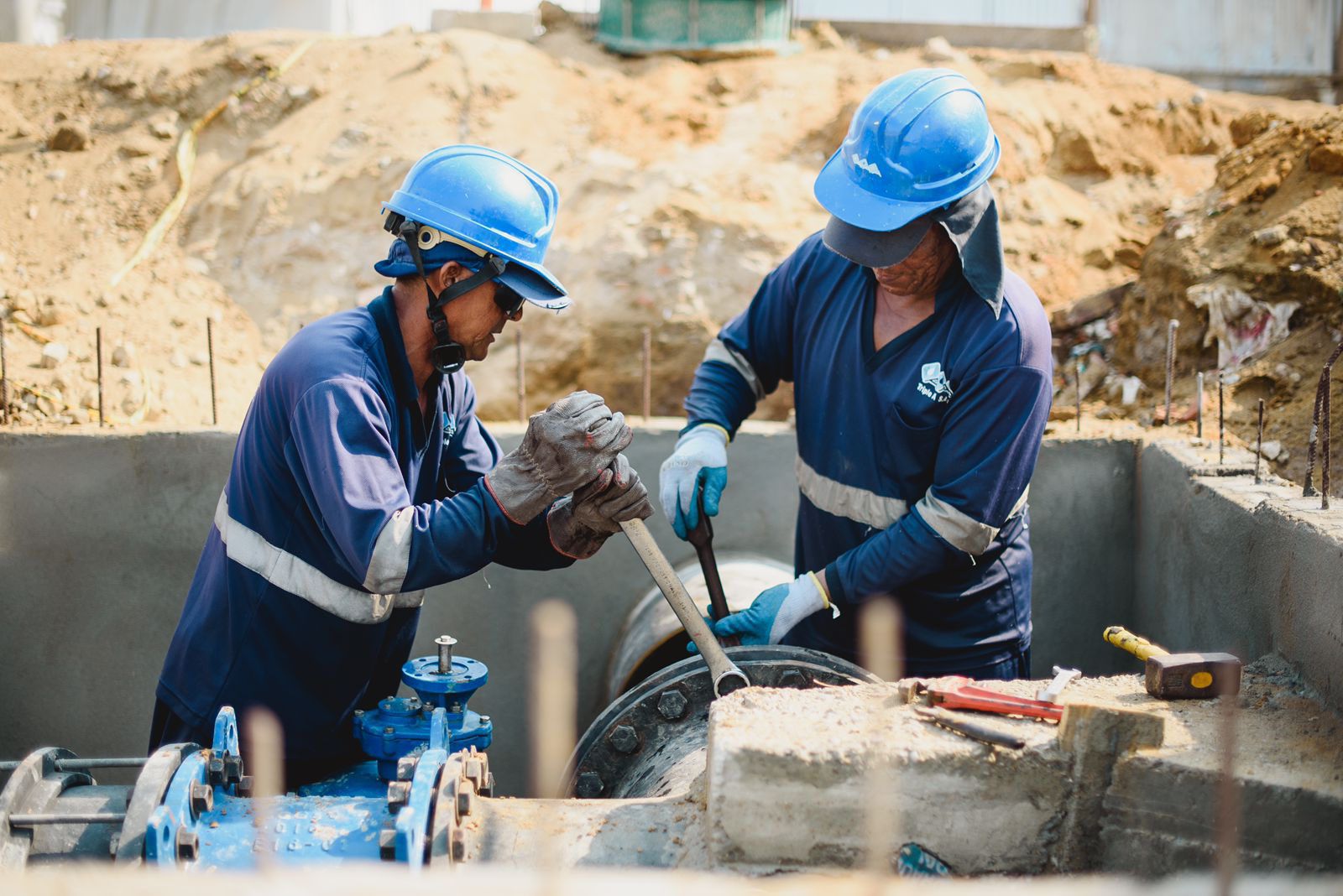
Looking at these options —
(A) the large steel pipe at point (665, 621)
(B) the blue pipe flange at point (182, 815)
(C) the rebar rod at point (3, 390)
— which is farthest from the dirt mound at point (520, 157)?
(B) the blue pipe flange at point (182, 815)

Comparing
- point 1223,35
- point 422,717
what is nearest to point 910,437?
point 422,717

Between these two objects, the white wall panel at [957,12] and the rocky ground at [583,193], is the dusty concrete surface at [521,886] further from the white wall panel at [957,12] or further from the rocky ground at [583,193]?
the white wall panel at [957,12]

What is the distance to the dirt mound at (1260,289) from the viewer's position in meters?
4.55

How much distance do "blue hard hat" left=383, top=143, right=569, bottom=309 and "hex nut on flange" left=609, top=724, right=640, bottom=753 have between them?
3.64ft

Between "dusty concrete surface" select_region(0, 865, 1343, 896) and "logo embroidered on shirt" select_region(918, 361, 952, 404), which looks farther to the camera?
"logo embroidered on shirt" select_region(918, 361, 952, 404)

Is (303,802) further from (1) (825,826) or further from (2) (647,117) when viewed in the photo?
(2) (647,117)

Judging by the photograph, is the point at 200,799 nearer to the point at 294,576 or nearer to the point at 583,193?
the point at 294,576

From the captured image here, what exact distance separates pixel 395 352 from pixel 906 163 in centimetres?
134

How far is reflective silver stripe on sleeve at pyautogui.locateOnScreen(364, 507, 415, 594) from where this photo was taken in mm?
2445

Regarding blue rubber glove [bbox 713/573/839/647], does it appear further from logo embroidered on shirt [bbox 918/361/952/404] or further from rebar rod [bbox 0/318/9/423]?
rebar rod [bbox 0/318/9/423]

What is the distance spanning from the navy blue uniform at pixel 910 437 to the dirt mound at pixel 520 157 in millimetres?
2931

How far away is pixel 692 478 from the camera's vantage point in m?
3.30

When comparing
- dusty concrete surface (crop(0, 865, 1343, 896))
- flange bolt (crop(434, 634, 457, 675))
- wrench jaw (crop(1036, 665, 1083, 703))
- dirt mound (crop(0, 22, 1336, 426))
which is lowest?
flange bolt (crop(434, 634, 457, 675))

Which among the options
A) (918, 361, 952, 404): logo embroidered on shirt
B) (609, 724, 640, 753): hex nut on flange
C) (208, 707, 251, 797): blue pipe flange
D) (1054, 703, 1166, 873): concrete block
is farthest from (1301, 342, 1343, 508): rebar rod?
(208, 707, 251, 797): blue pipe flange
